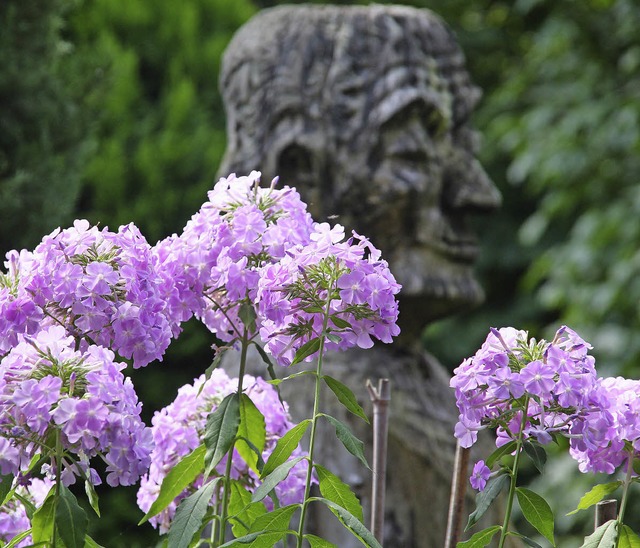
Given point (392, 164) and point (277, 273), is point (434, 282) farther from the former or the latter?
point (277, 273)

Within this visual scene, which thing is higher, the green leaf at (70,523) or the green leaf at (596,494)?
the green leaf at (70,523)

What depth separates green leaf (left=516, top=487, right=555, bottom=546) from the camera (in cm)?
159

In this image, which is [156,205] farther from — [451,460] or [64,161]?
[451,460]

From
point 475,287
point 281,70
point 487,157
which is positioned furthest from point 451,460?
point 487,157

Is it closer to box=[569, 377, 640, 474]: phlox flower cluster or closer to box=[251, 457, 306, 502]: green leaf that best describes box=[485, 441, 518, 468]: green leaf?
box=[569, 377, 640, 474]: phlox flower cluster

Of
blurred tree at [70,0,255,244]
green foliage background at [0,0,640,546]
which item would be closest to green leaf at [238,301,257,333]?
green foliage background at [0,0,640,546]

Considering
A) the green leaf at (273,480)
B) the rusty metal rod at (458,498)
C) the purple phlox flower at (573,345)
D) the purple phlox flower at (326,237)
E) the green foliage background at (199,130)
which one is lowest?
the green foliage background at (199,130)

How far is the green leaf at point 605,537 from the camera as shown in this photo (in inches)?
61.2

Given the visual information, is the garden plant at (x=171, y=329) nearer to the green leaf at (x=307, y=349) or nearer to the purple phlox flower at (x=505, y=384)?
the green leaf at (x=307, y=349)

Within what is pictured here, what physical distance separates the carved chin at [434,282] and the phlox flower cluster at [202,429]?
1.36 m

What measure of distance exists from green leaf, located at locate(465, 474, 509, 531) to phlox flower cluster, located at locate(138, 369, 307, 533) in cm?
39

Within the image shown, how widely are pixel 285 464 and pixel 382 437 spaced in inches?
19.8

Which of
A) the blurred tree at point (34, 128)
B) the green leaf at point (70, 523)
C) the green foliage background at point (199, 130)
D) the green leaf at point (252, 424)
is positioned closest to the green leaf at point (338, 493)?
the green leaf at point (252, 424)

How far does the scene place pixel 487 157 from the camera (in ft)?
32.3
